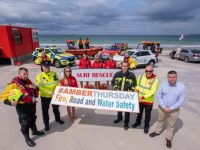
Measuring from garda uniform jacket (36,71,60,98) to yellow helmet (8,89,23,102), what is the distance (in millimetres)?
780

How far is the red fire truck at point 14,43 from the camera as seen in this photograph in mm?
14524

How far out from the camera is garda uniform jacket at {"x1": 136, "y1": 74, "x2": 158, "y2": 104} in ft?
13.3

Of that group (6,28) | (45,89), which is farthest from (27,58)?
(45,89)

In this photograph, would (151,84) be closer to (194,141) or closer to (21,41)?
(194,141)

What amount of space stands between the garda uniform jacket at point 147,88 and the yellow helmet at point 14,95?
115 inches

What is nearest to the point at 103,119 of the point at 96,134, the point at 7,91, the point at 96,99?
the point at 96,134

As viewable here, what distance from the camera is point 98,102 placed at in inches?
175

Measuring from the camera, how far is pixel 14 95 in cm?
349

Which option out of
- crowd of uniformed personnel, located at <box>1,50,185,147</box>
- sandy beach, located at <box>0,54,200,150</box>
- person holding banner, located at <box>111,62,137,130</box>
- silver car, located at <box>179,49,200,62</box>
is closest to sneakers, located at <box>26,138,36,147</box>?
crowd of uniformed personnel, located at <box>1,50,185,147</box>

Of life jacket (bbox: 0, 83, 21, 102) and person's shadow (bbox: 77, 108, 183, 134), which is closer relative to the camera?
life jacket (bbox: 0, 83, 21, 102)

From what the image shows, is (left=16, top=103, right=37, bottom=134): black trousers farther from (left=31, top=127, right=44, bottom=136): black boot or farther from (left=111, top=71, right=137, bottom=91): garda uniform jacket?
(left=111, top=71, right=137, bottom=91): garda uniform jacket

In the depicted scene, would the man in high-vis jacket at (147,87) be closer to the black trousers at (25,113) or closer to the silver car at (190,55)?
the black trousers at (25,113)

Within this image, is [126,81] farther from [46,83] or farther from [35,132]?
[35,132]

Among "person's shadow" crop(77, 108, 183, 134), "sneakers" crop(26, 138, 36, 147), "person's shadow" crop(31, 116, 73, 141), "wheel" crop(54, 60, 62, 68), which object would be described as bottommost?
"person's shadow" crop(77, 108, 183, 134)
